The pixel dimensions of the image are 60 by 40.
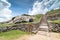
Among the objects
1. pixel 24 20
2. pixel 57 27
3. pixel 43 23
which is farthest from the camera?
pixel 24 20

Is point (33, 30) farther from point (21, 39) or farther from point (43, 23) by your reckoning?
point (21, 39)

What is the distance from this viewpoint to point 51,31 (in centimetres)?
2117

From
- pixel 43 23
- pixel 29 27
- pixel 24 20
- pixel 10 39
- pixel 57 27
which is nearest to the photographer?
pixel 10 39

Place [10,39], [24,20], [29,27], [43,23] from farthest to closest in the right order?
1. [24,20]
2. [43,23]
3. [29,27]
4. [10,39]

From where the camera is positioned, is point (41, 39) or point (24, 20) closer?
point (41, 39)

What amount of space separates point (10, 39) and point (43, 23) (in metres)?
10.9

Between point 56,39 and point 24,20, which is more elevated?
point 24,20

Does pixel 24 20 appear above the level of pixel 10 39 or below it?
above

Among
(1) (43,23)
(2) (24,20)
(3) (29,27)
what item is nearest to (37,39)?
(3) (29,27)

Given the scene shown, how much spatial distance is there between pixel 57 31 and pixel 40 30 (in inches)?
113

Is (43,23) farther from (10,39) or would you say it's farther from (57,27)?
(10,39)

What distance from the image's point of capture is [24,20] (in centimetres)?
3219

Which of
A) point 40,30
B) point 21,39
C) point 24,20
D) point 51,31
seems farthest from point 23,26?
point 24,20

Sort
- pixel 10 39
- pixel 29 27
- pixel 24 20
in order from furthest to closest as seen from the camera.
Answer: pixel 24 20 < pixel 29 27 < pixel 10 39
